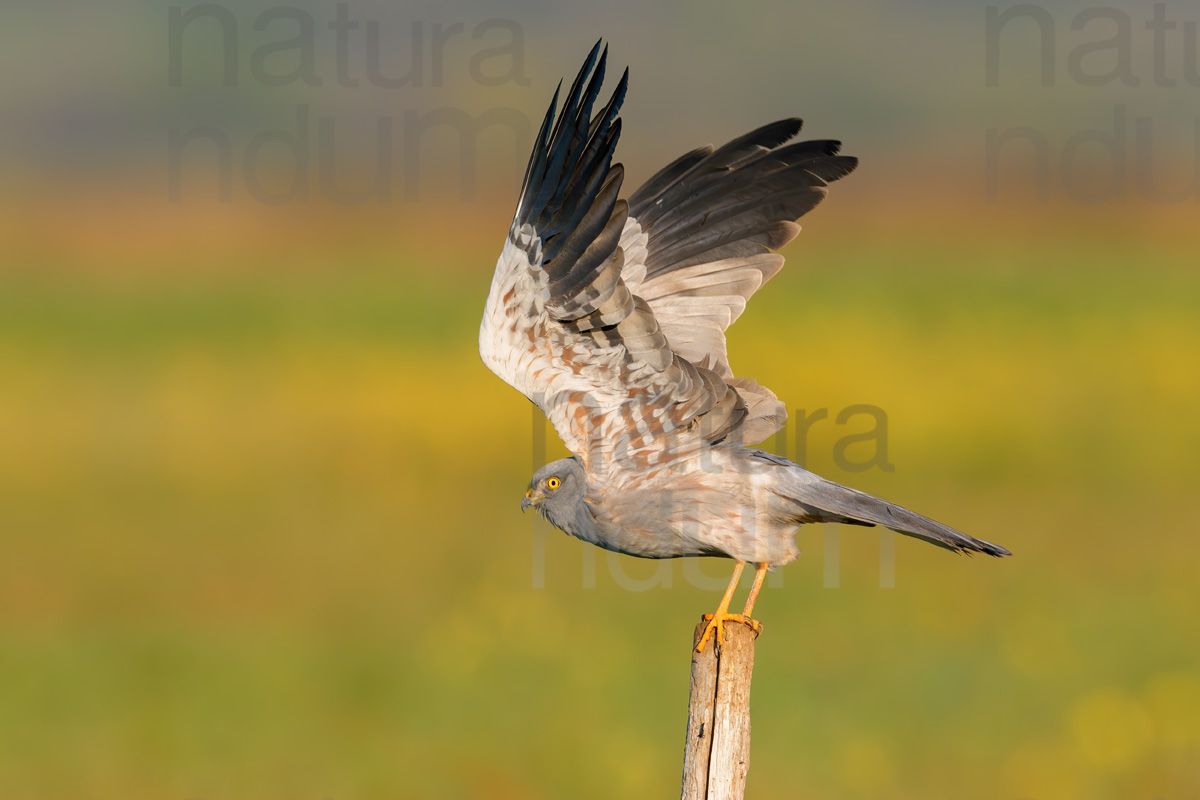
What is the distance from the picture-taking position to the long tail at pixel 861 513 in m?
6.34

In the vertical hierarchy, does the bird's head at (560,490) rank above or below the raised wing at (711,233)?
below

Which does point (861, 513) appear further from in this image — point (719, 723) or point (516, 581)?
point (516, 581)

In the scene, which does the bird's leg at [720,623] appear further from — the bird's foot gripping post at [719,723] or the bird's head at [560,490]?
the bird's head at [560,490]

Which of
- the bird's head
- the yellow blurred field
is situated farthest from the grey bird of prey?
the yellow blurred field

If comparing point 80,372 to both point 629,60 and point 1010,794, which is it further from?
point 629,60

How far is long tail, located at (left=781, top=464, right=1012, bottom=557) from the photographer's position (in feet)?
20.8

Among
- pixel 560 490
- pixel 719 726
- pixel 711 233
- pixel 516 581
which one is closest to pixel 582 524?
pixel 560 490

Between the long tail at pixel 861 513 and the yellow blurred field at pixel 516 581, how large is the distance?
516cm

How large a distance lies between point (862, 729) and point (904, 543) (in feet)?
17.3

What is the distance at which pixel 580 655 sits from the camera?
1346cm

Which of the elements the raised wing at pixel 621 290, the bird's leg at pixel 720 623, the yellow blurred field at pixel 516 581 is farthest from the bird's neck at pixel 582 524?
the yellow blurred field at pixel 516 581

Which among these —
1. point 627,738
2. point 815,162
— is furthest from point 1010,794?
point 815,162

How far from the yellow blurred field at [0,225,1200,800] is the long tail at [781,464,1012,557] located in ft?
16.9

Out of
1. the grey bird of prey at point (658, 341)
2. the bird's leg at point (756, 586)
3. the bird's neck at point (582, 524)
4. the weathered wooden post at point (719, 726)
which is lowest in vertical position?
the weathered wooden post at point (719, 726)
